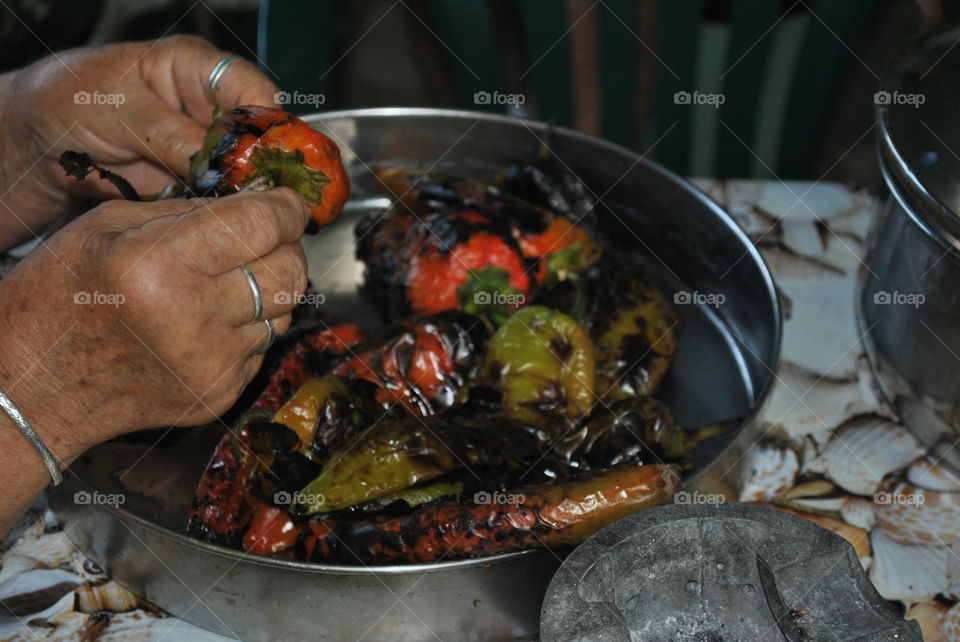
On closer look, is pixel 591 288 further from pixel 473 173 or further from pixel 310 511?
pixel 310 511

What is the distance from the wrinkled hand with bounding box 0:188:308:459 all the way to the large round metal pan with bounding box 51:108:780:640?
13cm

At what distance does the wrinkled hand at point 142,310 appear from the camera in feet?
3.07

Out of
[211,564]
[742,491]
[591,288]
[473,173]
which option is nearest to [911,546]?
[742,491]

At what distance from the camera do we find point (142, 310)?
36.4 inches

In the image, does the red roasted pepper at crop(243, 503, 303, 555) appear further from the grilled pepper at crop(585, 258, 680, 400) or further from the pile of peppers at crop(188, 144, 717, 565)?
the grilled pepper at crop(585, 258, 680, 400)

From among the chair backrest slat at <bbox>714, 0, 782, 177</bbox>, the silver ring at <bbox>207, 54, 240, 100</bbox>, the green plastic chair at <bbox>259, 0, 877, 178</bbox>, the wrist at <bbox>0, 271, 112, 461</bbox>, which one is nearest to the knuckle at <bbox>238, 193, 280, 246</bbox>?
the wrist at <bbox>0, 271, 112, 461</bbox>

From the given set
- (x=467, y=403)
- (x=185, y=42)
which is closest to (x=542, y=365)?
(x=467, y=403)

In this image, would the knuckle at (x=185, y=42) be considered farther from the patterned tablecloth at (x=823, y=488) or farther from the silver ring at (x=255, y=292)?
the patterned tablecloth at (x=823, y=488)

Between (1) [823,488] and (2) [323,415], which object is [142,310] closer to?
(2) [323,415]

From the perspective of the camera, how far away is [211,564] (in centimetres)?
98

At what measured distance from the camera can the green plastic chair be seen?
2.10 metres

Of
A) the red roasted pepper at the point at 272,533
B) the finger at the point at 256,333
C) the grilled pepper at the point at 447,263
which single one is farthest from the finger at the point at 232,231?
the grilled pepper at the point at 447,263

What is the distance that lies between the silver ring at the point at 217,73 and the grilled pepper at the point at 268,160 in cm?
21

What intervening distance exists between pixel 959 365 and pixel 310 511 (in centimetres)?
87
